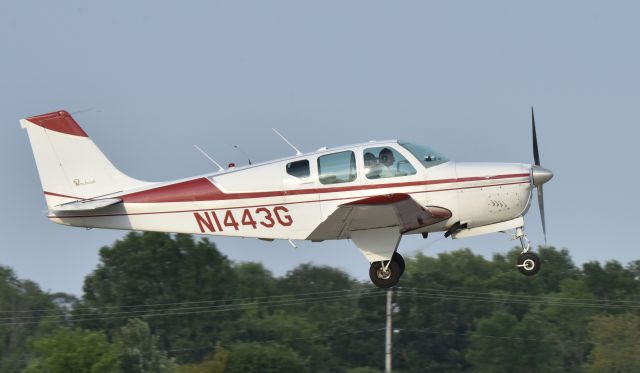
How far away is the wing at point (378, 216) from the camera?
17.0 meters

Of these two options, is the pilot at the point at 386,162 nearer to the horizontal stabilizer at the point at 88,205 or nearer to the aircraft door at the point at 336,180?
the aircraft door at the point at 336,180

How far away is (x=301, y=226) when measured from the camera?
18.4 meters

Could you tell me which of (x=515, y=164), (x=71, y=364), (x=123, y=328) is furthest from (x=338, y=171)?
(x=123, y=328)

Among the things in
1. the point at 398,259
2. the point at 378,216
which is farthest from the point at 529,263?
the point at 378,216

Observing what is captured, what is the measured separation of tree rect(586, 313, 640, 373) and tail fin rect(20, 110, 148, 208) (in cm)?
3221

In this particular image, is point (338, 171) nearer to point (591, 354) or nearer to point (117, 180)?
point (117, 180)

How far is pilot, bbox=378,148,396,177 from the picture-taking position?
17859 millimetres

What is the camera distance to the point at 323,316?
2222 inches

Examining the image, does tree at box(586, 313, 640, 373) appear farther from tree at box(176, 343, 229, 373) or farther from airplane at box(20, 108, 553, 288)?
airplane at box(20, 108, 553, 288)

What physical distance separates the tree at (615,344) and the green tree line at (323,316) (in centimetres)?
6

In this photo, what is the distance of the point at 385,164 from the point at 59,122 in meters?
5.83

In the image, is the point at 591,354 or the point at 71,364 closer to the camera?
the point at 71,364

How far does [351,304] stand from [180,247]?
9.22 m

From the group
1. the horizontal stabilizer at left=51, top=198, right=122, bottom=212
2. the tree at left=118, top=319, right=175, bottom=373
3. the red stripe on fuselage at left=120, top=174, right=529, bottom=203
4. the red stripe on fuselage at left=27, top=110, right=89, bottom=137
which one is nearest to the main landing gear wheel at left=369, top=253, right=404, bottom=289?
the red stripe on fuselage at left=120, top=174, right=529, bottom=203
